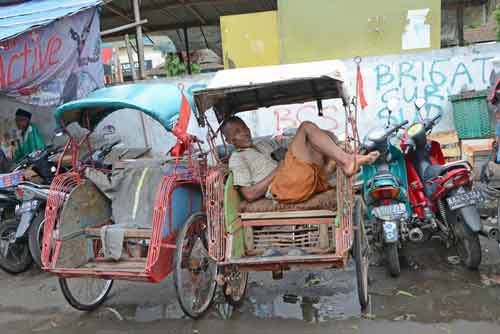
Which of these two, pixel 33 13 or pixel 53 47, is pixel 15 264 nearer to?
pixel 53 47

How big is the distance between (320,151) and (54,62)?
14.2 ft

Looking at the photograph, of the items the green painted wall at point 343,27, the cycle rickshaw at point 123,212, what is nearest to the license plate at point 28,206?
the cycle rickshaw at point 123,212

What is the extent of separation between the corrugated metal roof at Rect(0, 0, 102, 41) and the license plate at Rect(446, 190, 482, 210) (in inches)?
200

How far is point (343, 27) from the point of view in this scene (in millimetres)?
8469

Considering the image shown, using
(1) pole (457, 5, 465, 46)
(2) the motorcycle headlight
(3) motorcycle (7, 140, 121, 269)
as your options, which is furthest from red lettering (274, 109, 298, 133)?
(1) pole (457, 5, 465, 46)

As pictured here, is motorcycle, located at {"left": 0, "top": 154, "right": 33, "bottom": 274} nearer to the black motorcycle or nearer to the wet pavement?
the black motorcycle

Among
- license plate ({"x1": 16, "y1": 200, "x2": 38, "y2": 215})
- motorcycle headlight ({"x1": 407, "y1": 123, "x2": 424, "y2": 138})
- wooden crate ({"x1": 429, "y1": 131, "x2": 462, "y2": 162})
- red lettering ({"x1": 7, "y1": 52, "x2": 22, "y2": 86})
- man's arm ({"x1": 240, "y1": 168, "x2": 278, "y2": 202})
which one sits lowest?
license plate ({"x1": 16, "y1": 200, "x2": 38, "y2": 215})

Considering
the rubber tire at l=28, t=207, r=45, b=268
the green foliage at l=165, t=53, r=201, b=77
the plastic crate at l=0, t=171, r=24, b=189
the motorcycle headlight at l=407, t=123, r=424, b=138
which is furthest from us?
the green foliage at l=165, t=53, r=201, b=77

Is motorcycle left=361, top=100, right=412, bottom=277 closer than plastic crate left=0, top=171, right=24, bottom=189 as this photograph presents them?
Yes

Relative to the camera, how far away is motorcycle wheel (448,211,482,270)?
4152mm

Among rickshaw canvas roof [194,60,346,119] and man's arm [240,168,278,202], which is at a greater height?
rickshaw canvas roof [194,60,346,119]

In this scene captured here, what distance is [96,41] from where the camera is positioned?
7332 millimetres

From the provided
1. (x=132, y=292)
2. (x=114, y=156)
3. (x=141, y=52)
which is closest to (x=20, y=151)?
(x=114, y=156)

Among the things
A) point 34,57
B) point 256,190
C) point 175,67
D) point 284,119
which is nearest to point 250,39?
point 284,119
